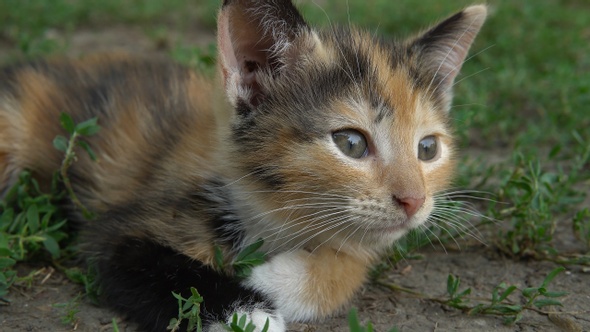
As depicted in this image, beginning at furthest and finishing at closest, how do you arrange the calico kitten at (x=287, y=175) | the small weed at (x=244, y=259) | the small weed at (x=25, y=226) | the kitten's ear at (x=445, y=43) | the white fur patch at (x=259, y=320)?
the kitten's ear at (x=445, y=43)
the small weed at (x=25, y=226)
the small weed at (x=244, y=259)
the calico kitten at (x=287, y=175)
the white fur patch at (x=259, y=320)

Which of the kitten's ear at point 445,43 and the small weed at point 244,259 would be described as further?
the kitten's ear at point 445,43

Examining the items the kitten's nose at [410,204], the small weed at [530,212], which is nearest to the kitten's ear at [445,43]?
the small weed at [530,212]

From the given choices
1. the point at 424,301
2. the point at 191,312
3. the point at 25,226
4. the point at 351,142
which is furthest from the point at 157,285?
the point at 424,301

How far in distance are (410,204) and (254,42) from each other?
0.89 m

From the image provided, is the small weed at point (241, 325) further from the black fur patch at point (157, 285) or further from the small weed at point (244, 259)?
the small weed at point (244, 259)

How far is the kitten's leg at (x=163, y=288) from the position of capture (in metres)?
2.55

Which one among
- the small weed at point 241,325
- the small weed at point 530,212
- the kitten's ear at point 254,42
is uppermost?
the kitten's ear at point 254,42

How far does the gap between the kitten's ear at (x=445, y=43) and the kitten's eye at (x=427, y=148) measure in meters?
0.27

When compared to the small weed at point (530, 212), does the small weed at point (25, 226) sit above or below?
below

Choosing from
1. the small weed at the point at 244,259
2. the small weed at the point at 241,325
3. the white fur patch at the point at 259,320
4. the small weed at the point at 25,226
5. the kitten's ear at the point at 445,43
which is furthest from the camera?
the kitten's ear at the point at 445,43

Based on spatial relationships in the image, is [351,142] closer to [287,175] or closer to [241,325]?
[287,175]

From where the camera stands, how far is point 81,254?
10.3 ft

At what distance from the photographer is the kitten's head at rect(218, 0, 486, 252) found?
2549 millimetres

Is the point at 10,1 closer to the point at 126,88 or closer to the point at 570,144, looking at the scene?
the point at 126,88
